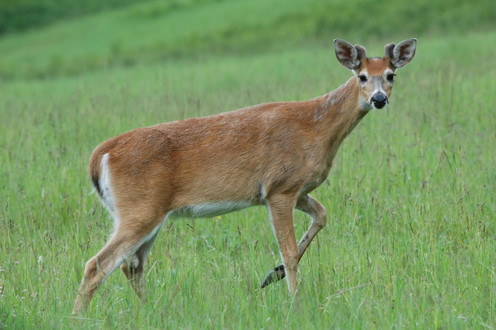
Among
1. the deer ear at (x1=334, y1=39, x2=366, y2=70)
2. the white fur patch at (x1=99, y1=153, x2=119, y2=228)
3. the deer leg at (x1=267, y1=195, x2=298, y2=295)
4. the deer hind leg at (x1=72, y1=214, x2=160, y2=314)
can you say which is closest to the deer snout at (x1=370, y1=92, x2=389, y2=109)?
the deer ear at (x1=334, y1=39, x2=366, y2=70)

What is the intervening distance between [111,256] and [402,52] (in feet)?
8.69

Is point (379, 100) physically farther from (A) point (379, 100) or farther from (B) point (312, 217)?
(B) point (312, 217)

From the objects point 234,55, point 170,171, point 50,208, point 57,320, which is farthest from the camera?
point 234,55

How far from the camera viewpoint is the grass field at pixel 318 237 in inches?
178

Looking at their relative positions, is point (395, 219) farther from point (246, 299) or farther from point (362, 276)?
point (246, 299)

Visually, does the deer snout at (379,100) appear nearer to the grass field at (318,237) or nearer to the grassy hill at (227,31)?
the grass field at (318,237)

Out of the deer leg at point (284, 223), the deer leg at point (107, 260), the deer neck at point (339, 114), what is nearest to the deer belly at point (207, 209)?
the deer leg at point (284, 223)

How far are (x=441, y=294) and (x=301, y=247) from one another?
4.53ft

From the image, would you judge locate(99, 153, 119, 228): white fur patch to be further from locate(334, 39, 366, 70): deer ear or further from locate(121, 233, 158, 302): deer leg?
locate(334, 39, 366, 70): deer ear

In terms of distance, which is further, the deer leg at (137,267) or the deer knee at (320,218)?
the deer knee at (320,218)

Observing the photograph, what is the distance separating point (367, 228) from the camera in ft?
20.2

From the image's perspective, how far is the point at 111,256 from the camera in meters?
5.09

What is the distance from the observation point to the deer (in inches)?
212

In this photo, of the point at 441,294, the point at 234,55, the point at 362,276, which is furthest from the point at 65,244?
the point at 234,55
